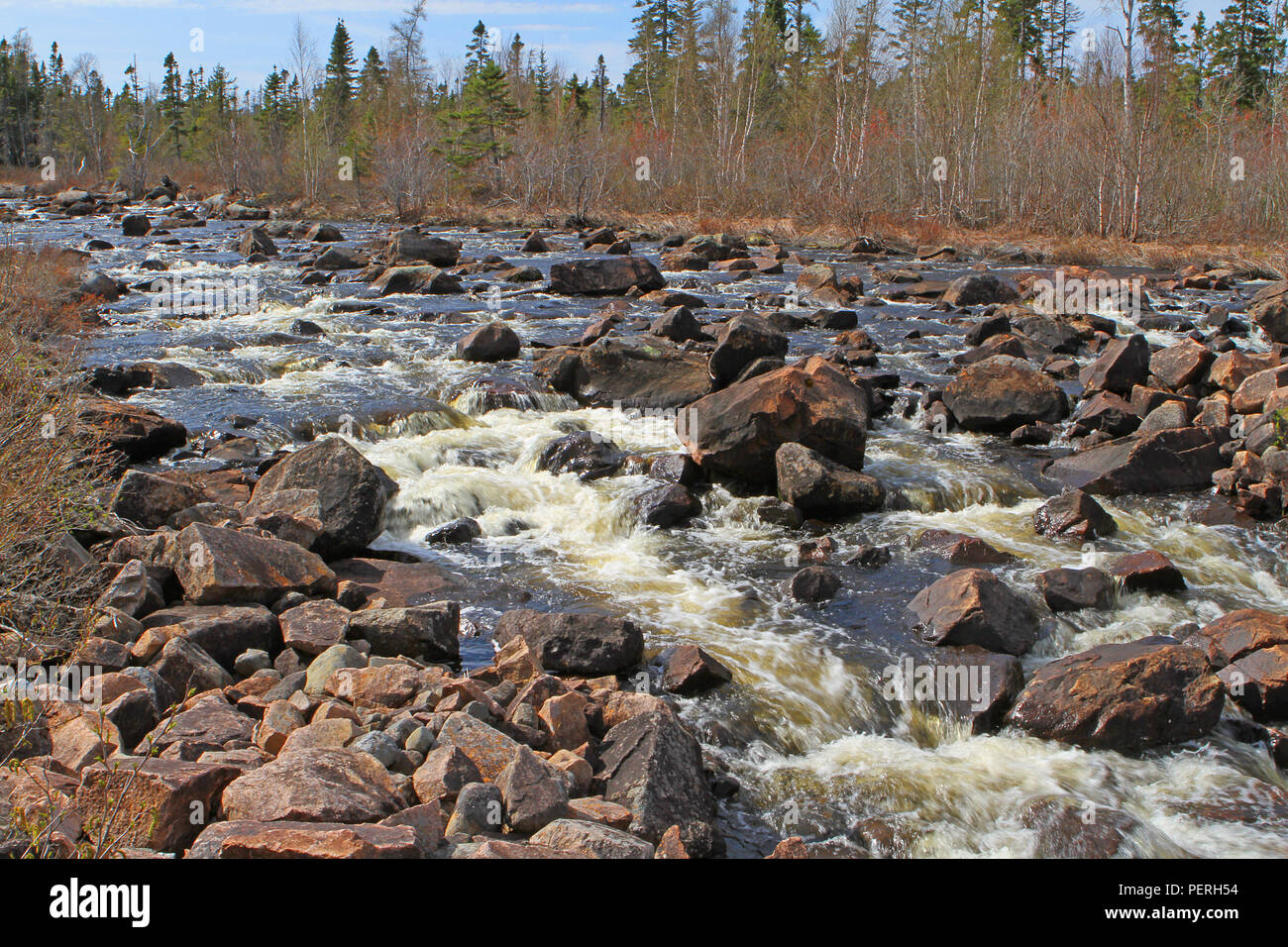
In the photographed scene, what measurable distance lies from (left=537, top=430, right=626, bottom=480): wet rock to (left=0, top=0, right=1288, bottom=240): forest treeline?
20378mm

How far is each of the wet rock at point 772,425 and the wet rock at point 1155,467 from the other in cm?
226

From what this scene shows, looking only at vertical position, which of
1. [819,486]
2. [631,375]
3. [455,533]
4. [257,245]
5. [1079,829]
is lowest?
[1079,829]

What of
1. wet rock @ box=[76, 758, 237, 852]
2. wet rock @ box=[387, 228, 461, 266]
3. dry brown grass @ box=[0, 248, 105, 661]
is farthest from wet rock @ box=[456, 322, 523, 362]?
wet rock @ box=[76, 758, 237, 852]

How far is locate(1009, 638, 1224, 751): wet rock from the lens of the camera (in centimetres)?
520

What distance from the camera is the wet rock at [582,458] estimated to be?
956 centimetres

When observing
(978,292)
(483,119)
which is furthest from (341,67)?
(978,292)

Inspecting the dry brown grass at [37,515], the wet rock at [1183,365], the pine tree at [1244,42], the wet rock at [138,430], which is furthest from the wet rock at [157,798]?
the pine tree at [1244,42]

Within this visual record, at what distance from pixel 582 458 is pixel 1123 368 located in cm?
683

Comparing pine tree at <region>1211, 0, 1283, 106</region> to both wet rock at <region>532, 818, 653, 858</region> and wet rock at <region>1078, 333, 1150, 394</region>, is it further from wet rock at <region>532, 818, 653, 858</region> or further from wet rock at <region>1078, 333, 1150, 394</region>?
wet rock at <region>532, 818, 653, 858</region>

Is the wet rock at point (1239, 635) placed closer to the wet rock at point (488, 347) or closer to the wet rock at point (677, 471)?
the wet rock at point (677, 471)

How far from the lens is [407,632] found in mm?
5852

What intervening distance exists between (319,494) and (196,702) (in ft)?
10.3

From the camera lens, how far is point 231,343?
46.5ft

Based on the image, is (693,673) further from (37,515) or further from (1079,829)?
(37,515)
